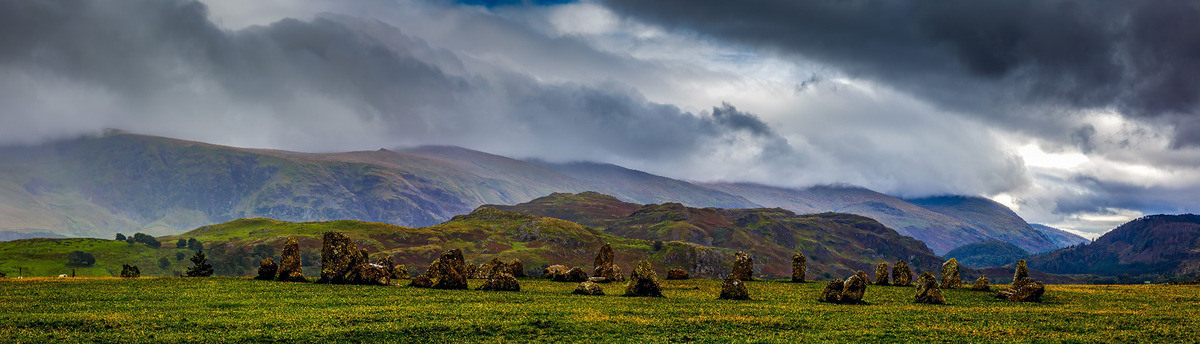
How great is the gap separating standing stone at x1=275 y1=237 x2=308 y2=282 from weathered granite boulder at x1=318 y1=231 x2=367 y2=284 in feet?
13.2

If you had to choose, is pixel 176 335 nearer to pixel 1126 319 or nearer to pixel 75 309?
pixel 75 309

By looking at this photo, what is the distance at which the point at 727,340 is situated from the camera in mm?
37531

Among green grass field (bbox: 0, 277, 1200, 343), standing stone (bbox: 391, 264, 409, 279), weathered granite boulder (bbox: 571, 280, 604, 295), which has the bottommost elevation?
green grass field (bbox: 0, 277, 1200, 343)

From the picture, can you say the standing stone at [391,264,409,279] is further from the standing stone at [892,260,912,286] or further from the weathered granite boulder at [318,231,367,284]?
the standing stone at [892,260,912,286]

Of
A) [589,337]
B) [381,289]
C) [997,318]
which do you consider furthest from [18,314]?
[997,318]

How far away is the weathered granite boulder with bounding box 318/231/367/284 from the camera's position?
69.4 metres

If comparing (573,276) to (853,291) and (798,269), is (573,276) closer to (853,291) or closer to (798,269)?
(798,269)

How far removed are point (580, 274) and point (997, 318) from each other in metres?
51.5

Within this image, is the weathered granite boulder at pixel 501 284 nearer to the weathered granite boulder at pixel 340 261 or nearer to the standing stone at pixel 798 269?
the weathered granite boulder at pixel 340 261

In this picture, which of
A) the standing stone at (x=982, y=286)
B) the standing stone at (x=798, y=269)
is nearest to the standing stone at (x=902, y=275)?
the standing stone at (x=982, y=286)

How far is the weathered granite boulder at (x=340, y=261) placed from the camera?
228ft

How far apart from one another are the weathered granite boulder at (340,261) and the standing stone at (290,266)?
4.02m

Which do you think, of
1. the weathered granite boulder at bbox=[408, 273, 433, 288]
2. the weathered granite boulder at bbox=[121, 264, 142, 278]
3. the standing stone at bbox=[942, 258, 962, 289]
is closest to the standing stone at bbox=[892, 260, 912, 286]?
the standing stone at bbox=[942, 258, 962, 289]

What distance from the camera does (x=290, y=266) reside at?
7331 centimetres
